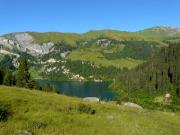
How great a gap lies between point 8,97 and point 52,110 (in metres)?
7.25

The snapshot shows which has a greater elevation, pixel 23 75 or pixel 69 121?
pixel 69 121

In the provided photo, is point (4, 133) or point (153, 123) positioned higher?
point (4, 133)

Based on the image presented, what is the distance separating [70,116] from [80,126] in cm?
418

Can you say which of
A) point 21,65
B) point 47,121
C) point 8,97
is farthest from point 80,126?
point 21,65

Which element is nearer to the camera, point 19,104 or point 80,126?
point 80,126

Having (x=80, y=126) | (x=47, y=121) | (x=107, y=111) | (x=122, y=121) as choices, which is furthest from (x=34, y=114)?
(x=107, y=111)

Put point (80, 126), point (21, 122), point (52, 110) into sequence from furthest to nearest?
point (52, 110) < point (80, 126) < point (21, 122)

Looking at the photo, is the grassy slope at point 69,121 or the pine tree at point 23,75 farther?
the pine tree at point 23,75

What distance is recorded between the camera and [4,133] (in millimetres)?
18766

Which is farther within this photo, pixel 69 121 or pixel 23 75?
pixel 23 75

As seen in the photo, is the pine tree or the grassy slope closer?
the grassy slope

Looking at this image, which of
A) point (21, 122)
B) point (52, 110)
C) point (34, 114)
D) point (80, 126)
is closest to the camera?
point (21, 122)

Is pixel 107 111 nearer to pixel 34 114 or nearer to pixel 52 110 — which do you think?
pixel 52 110

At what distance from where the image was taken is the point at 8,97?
3794 cm
